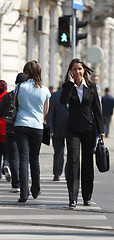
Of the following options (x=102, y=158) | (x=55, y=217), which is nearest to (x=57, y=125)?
(x=102, y=158)

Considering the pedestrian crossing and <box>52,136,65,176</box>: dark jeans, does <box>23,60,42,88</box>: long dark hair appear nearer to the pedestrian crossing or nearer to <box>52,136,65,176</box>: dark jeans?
the pedestrian crossing

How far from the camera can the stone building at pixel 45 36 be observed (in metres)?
22.7

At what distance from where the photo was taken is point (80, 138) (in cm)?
920

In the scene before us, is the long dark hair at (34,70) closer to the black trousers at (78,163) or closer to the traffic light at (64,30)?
the black trousers at (78,163)

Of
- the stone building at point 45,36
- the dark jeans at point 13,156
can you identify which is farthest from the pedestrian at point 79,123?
the stone building at point 45,36

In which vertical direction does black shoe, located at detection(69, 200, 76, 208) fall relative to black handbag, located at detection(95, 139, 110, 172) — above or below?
below

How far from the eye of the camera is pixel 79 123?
9.10m

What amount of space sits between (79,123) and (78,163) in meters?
0.47

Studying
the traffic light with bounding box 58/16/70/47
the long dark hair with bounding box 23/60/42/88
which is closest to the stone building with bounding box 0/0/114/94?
the traffic light with bounding box 58/16/70/47

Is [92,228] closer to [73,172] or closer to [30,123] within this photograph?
[73,172]

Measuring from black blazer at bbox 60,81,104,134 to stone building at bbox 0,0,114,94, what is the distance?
42.6ft

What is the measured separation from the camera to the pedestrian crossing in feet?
23.4

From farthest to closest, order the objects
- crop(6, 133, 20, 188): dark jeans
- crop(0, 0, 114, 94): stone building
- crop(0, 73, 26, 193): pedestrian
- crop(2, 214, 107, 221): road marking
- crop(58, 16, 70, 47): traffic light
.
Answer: crop(0, 0, 114, 94): stone building
crop(58, 16, 70, 47): traffic light
crop(6, 133, 20, 188): dark jeans
crop(0, 73, 26, 193): pedestrian
crop(2, 214, 107, 221): road marking

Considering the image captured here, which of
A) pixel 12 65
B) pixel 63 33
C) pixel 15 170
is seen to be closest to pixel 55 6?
pixel 12 65
